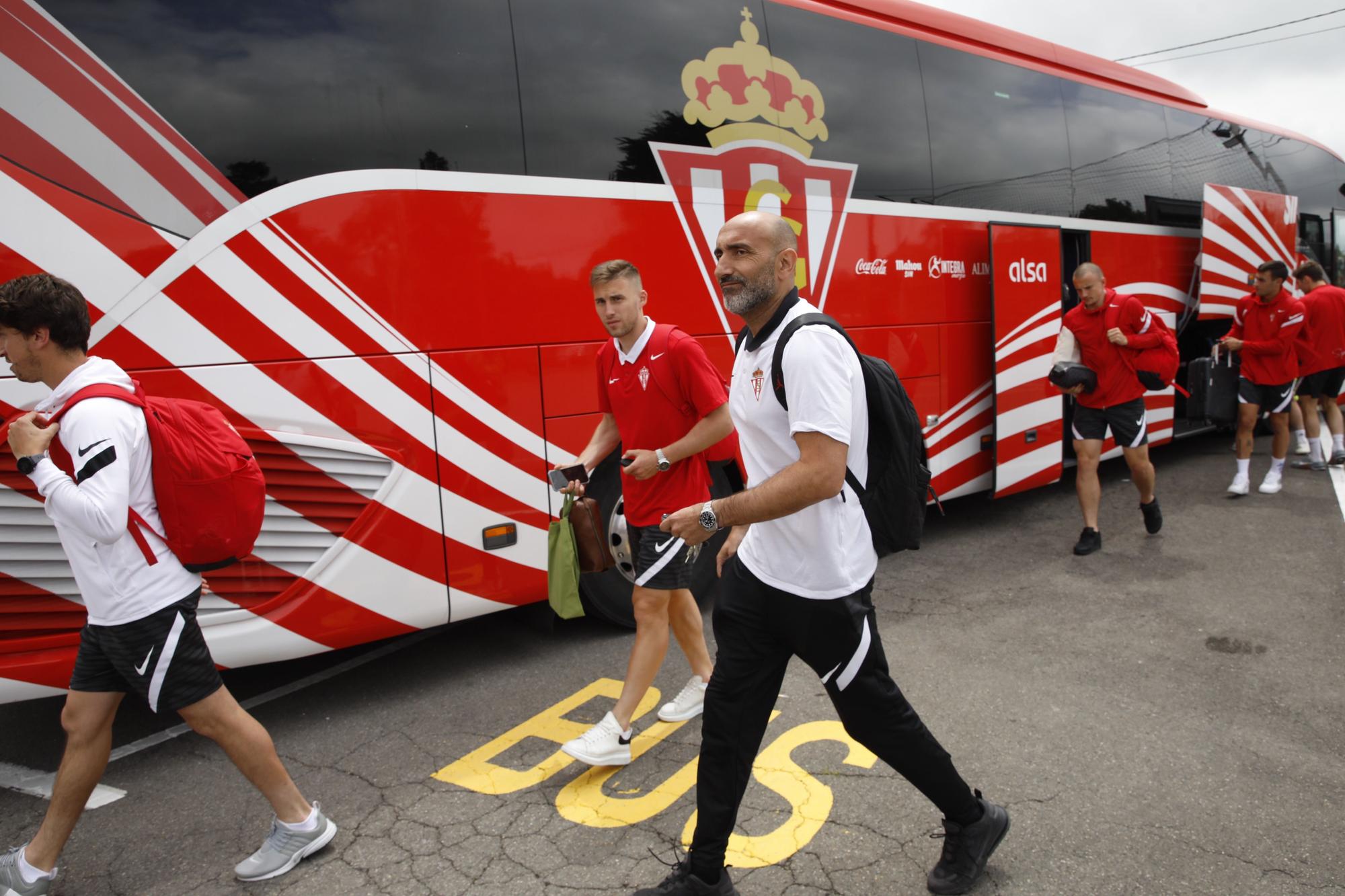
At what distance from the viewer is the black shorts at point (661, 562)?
11.4ft

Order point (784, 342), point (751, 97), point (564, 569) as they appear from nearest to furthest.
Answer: point (784, 342) → point (564, 569) → point (751, 97)

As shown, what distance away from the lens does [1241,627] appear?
463 centimetres

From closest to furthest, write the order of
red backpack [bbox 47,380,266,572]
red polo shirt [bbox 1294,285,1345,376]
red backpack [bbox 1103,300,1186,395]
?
red backpack [bbox 47,380,266,572] → red backpack [bbox 1103,300,1186,395] → red polo shirt [bbox 1294,285,1345,376]

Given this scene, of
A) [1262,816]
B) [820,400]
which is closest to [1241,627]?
[1262,816]

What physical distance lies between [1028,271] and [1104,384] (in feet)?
3.62

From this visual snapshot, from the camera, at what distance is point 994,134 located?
671 centimetres

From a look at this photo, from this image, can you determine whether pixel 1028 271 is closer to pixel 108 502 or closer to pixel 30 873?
pixel 108 502

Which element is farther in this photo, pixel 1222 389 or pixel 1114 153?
pixel 1222 389

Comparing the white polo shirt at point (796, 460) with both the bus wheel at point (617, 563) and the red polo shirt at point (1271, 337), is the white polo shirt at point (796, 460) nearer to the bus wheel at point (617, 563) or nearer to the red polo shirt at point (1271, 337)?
the bus wheel at point (617, 563)

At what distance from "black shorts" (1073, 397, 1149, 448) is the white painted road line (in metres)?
4.73

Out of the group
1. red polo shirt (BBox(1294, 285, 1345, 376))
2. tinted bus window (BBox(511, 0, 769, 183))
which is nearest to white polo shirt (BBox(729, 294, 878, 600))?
tinted bus window (BBox(511, 0, 769, 183))

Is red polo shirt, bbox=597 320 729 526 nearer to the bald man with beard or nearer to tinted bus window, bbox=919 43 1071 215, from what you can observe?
the bald man with beard

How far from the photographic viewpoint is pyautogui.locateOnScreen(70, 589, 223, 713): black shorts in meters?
2.59

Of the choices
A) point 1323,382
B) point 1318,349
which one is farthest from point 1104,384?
point 1323,382
